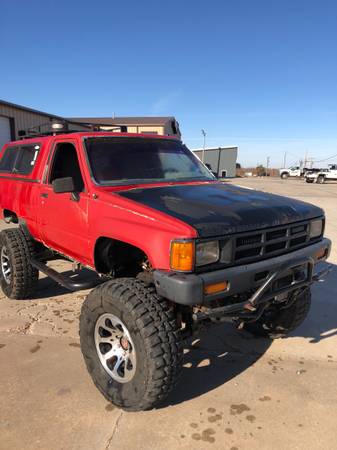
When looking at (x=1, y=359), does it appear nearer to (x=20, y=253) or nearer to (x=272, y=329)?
(x=20, y=253)

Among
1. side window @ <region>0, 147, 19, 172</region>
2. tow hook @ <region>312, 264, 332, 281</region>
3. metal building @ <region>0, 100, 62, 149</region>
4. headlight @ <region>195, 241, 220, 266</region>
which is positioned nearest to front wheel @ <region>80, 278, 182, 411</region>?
headlight @ <region>195, 241, 220, 266</region>

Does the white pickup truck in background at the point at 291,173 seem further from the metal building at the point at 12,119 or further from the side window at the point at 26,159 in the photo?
the side window at the point at 26,159

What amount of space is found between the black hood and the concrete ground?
4.44ft

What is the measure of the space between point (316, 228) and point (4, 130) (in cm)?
1731

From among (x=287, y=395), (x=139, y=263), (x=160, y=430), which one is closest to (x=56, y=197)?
(x=139, y=263)

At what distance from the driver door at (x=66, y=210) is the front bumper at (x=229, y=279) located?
1196 millimetres

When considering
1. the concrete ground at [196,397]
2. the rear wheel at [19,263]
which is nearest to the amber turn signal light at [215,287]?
the concrete ground at [196,397]

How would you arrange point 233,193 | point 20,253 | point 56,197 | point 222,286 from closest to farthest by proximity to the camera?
point 222,286, point 233,193, point 56,197, point 20,253

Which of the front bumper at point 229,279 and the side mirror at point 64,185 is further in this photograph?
the side mirror at point 64,185

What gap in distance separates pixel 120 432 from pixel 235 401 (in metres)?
0.91

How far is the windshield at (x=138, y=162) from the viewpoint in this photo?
3.46 meters

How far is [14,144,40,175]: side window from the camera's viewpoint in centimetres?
445

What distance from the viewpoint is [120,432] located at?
8.30 feet

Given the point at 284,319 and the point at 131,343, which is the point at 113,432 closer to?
the point at 131,343
